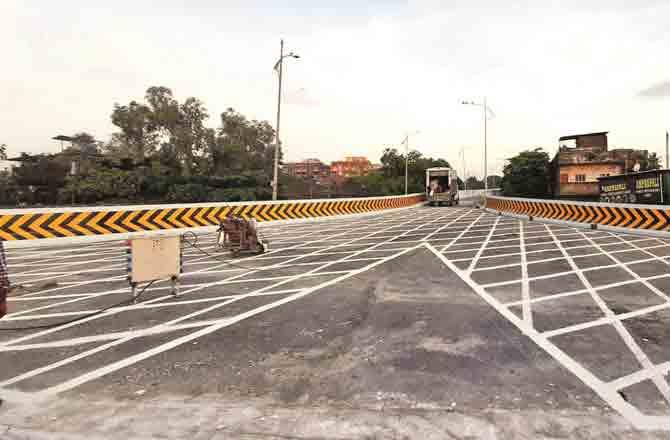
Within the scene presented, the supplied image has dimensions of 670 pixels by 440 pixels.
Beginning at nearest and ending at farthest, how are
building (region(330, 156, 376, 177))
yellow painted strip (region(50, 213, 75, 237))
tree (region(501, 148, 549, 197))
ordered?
yellow painted strip (region(50, 213, 75, 237)) < tree (region(501, 148, 549, 197)) < building (region(330, 156, 376, 177))

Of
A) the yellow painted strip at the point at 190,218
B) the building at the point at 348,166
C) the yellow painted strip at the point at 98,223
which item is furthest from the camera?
the building at the point at 348,166

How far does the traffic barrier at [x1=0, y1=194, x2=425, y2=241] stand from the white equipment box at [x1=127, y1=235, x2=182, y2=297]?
9.27 m

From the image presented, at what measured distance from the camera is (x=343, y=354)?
4.33 meters

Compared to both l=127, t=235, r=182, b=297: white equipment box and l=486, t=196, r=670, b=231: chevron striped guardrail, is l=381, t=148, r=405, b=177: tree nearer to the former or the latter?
l=486, t=196, r=670, b=231: chevron striped guardrail

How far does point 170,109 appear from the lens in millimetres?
42094

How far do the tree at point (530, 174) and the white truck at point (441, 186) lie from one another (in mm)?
14253

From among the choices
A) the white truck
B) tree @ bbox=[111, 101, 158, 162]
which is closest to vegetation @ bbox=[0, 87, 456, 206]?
tree @ bbox=[111, 101, 158, 162]

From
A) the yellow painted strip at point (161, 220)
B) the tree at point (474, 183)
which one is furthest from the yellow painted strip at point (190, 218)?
the tree at point (474, 183)

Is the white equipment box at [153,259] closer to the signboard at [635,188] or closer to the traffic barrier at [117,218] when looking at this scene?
the traffic barrier at [117,218]

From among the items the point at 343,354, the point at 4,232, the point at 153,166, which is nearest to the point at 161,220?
the point at 4,232

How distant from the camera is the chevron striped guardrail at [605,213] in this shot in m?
14.5

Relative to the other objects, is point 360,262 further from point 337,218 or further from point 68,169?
point 68,169

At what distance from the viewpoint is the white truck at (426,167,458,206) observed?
3888cm

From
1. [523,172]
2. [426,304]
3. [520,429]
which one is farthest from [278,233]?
[523,172]
